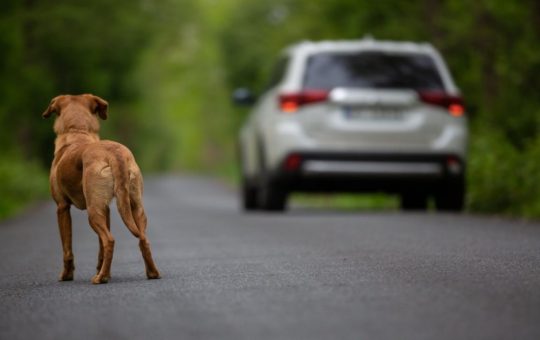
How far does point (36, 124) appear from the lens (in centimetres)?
3164

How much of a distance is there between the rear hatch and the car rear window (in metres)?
0.01

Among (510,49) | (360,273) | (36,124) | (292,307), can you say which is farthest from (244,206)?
(36,124)

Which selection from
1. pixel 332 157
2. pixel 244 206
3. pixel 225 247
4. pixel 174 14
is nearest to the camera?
pixel 225 247

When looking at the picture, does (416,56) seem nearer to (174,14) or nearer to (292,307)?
(292,307)

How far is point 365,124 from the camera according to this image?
44.1ft

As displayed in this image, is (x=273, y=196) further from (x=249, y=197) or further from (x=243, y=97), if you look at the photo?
(x=249, y=197)

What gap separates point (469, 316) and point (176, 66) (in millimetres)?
61529

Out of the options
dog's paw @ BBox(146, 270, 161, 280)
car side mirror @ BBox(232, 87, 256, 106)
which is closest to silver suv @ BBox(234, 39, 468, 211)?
car side mirror @ BBox(232, 87, 256, 106)

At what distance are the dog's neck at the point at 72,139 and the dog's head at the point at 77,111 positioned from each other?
0.03 metres

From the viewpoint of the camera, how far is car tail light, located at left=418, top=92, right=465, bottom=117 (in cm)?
1359

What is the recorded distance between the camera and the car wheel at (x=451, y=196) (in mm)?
13797

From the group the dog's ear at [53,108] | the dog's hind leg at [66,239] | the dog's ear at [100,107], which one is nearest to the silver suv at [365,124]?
the dog's ear at [100,107]

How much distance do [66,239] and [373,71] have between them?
6.93m

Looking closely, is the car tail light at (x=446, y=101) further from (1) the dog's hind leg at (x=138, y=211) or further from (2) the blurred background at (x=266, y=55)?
(1) the dog's hind leg at (x=138, y=211)
